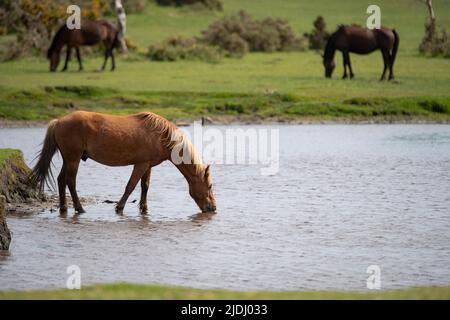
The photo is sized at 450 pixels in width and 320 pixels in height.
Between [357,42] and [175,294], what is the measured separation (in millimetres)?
22386

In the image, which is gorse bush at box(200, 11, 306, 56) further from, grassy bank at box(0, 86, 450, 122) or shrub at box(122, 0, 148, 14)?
grassy bank at box(0, 86, 450, 122)

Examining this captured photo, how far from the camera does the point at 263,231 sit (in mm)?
13344

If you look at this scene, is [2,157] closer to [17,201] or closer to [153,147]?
[17,201]

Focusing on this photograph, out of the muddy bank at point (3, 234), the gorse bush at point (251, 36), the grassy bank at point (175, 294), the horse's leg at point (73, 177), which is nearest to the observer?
the grassy bank at point (175, 294)

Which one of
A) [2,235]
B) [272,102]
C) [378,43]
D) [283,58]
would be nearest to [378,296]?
[2,235]

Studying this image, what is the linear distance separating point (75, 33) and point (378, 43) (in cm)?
883

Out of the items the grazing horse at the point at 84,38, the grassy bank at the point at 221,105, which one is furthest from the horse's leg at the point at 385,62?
the grazing horse at the point at 84,38

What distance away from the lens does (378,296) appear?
895cm

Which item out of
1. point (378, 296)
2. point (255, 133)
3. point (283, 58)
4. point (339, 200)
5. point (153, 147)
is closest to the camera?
point (378, 296)

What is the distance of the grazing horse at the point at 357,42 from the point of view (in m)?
29.4

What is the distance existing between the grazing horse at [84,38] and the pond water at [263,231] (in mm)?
9992

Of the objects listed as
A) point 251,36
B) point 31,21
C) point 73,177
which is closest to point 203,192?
point 73,177

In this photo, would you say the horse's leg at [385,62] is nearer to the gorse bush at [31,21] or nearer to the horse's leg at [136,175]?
the gorse bush at [31,21]

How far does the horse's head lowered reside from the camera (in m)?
14.4
